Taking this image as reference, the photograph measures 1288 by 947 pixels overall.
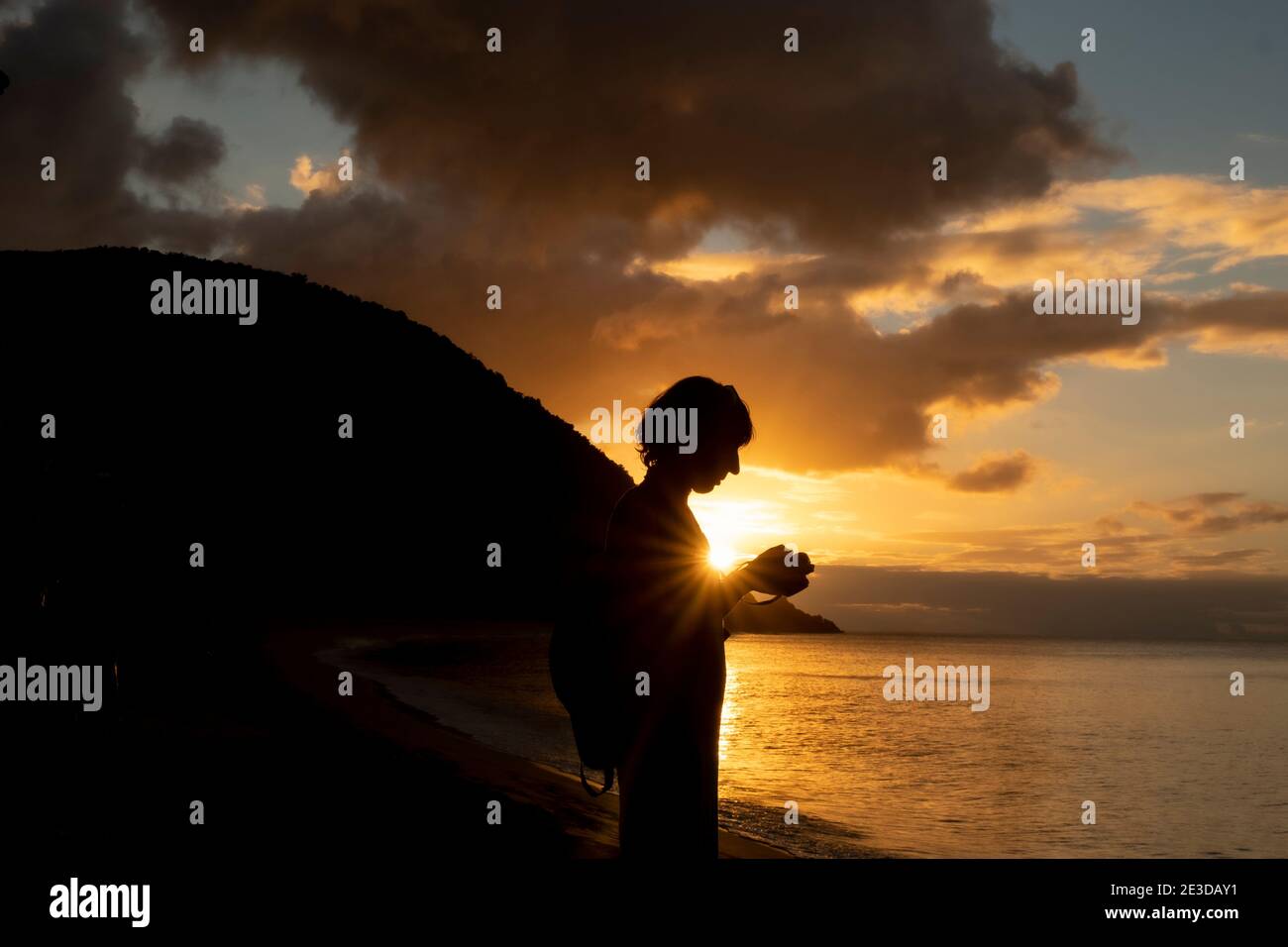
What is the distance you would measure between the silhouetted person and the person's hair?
0.18 meters

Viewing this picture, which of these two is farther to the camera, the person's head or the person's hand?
the person's head

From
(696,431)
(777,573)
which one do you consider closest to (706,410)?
(696,431)

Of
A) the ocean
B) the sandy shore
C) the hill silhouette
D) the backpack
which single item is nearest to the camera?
the backpack

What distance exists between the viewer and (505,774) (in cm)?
1616

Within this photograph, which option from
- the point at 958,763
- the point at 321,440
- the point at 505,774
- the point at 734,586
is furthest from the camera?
the point at 321,440

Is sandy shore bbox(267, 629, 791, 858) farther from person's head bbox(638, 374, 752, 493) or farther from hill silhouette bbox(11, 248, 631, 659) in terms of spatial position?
hill silhouette bbox(11, 248, 631, 659)

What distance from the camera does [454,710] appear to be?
29.6 m

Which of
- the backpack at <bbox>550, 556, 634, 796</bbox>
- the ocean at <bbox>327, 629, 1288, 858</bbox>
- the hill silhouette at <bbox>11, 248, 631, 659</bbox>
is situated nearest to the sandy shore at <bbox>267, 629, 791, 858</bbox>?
the ocean at <bbox>327, 629, 1288, 858</bbox>

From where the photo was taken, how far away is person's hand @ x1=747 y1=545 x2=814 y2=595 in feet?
8.04

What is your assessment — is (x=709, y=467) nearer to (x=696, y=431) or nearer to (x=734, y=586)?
(x=696, y=431)

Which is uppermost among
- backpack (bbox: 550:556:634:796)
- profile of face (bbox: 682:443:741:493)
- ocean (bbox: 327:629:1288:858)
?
profile of face (bbox: 682:443:741:493)

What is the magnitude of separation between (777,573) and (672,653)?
1.07 feet
